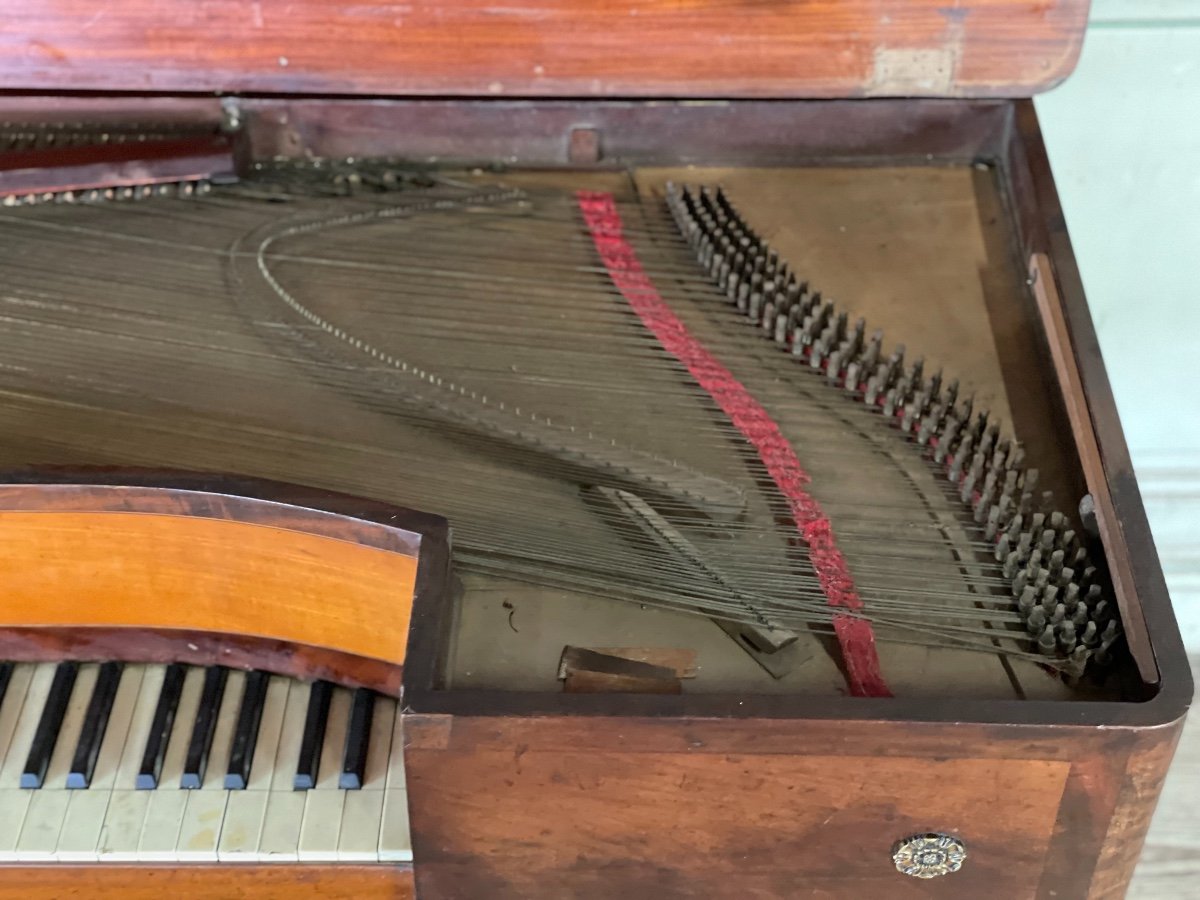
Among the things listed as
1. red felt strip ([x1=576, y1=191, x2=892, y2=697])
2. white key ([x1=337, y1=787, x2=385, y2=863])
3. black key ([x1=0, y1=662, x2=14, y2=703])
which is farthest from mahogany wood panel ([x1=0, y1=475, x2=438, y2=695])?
red felt strip ([x1=576, y1=191, x2=892, y2=697])

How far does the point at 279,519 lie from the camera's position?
3.93 feet

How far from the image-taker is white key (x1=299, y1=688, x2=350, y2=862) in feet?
4.54

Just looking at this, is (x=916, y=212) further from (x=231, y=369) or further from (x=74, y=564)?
(x=74, y=564)

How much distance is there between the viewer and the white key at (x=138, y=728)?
1.45m

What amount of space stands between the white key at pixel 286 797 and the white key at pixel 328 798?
0.01m

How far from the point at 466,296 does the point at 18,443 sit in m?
0.55

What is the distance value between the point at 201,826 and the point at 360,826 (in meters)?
0.18

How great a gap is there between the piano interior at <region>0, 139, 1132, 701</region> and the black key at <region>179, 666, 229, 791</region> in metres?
0.31

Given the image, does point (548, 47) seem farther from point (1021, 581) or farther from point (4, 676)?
point (4, 676)

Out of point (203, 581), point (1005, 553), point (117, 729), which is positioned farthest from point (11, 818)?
point (1005, 553)

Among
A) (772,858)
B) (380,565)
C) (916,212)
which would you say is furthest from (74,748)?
(916,212)

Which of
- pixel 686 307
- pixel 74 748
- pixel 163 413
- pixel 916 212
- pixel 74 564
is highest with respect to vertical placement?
pixel 916 212

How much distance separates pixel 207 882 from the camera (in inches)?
55.9

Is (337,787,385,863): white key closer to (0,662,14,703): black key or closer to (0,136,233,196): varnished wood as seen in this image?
(0,662,14,703): black key
